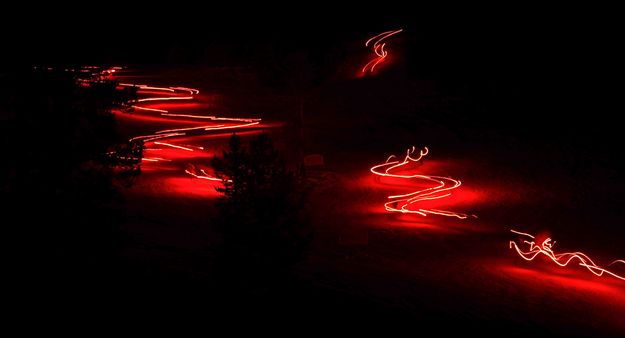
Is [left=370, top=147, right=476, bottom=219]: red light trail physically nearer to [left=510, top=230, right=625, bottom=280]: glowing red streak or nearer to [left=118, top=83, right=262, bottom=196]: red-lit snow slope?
[left=510, top=230, right=625, bottom=280]: glowing red streak

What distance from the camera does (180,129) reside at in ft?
85.5

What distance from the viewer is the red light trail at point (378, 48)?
37.3 meters

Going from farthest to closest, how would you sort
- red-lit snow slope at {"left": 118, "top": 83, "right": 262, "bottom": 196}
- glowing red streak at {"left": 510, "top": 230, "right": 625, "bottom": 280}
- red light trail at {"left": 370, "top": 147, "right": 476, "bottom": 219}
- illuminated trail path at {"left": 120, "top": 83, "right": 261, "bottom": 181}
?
illuminated trail path at {"left": 120, "top": 83, "right": 261, "bottom": 181}
red-lit snow slope at {"left": 118, "top": 83, "right": 262, "bottom": 196}
red light trail at {"left": 370, "top": 147, "right": 476, "bottom": 219}
glowing red streak at {"left": 510, "top": 230, "right": 625, "bottom": 280}

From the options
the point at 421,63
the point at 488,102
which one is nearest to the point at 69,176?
the point at 488,102

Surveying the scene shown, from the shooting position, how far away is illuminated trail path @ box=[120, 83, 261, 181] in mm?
22459

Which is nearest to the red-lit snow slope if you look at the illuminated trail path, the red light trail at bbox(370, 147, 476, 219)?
the illuminated trail path

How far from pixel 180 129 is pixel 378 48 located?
1833cm

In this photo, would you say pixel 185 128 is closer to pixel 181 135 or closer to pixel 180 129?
pixel 180 129

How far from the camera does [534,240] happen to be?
1442 centimetres

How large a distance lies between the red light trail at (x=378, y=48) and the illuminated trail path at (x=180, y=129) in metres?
9.49

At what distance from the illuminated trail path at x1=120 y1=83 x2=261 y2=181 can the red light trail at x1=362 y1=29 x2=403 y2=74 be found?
949 centimetres

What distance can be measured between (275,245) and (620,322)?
16.8ft

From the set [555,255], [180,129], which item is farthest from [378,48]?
[555,255]


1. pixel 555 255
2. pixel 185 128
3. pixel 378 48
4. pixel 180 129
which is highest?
pixel 378 48
